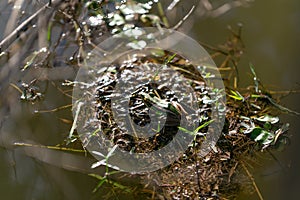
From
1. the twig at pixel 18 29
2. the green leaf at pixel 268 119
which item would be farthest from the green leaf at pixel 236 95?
the twig at pixel 18 29

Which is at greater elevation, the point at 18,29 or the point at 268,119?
the point at 18,29

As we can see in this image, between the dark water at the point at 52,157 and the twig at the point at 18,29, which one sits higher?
the twig at the point at 18,29

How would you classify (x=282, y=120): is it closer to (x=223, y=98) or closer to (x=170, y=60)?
(x=223, y=98)

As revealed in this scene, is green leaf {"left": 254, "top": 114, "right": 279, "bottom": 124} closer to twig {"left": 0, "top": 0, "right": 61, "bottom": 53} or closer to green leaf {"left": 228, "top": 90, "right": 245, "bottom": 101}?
green leaf {"left": 228, "top": 90, "right": 245, "bottom": 101}

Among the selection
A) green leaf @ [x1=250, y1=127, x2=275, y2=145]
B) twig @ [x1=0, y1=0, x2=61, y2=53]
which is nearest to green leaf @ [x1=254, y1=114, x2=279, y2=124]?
green leaf @ [x1=250, y1=127, x2=275, y2=145]

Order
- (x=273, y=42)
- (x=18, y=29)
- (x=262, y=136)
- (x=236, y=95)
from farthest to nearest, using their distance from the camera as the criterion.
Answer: (x=273, y=42)
(x=18, y=29)
(x=236, y=95)
(x=262, y=136)

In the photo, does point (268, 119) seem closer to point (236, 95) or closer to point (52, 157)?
point (236, 95)

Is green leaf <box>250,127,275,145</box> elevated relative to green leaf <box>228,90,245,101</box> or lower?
lower

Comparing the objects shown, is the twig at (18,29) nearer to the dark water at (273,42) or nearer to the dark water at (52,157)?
the dark water at (52,157)

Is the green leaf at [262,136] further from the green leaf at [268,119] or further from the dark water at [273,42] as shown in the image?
the dark water at [273,42]

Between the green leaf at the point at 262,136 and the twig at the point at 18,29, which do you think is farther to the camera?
the twig at the point at 18,29

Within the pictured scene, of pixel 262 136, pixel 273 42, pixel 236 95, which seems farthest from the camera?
pixel 273 42

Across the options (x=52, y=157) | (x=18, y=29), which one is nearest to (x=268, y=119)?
(x=52, y=157)
